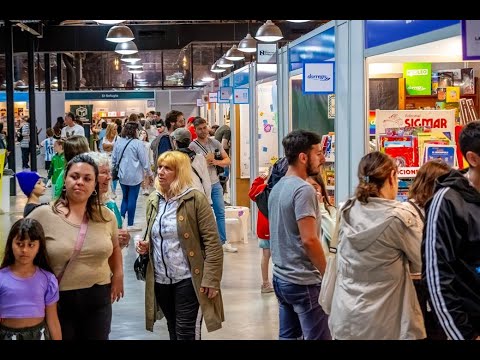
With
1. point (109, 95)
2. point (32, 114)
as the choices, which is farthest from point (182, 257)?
point (109, 95)

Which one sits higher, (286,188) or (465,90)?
(465,90)

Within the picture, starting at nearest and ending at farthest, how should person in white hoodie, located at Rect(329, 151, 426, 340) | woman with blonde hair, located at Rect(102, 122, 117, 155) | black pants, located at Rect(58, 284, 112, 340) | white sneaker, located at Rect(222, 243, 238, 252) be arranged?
person in white hoodie, located at Rect(329, 151, 426, 340)
black pants, located at Rect(58, 284, 112, 340)
white sneaker, located at Rect(222, 243, 238, 252)
woman with blonde hair, located at Rect(102, 122, 117, 155)

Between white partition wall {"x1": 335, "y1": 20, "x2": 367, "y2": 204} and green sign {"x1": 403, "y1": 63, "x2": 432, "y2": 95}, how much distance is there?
575mm

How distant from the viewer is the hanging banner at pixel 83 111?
1229 inches

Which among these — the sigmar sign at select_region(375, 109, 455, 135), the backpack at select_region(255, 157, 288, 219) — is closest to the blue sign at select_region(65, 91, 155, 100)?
the sigmar sign at select_region(375, 109, 455, 135)

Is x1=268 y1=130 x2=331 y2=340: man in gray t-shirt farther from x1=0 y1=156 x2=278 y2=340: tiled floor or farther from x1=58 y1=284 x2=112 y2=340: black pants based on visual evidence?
x1=0 y1=156 x2=278 y2=340: tiled floor

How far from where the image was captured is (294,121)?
32.1 ft

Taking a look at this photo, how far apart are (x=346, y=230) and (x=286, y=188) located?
64 centimetres

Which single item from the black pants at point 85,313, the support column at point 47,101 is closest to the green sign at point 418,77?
the black pants at point 85,313

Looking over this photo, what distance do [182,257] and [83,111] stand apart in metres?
27.5

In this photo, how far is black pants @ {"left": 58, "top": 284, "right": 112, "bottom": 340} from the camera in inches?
162

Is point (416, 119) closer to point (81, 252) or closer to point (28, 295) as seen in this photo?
point (81, 252)
